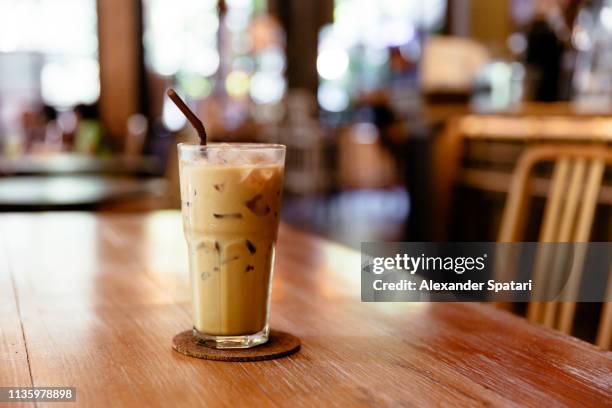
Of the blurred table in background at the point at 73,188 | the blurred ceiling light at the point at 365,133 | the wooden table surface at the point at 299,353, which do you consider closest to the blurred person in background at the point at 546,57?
the blurred table in background at the point at 73,188

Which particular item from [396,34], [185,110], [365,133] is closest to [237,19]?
[396,34]

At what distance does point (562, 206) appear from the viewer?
1404 millimetres

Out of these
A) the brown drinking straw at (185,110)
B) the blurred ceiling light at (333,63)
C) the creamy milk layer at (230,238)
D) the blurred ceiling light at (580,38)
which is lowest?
the creamy milk layer at (230,238)

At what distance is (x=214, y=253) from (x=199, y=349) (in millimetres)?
100

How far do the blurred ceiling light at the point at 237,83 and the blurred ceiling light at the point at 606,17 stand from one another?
6.93 metres

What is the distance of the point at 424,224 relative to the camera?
12.7 feet

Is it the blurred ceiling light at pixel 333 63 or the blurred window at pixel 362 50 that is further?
the blurred ceiling light at pixel 333 63

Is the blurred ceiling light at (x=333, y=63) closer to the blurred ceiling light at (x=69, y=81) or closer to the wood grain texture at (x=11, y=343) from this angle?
the blurred ceiling light at (x=69, y=81)

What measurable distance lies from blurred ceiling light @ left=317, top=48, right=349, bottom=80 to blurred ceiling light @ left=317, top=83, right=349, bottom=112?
143mm

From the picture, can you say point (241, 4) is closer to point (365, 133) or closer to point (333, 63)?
point (333, 63)

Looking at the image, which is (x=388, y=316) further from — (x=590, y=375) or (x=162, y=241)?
(x=162, y=241)

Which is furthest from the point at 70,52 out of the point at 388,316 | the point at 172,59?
the point at 388,316

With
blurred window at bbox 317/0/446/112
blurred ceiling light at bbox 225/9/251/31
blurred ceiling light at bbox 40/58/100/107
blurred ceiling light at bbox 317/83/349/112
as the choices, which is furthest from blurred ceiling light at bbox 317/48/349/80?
blurred ceiling light at bbox 40/58/100/107

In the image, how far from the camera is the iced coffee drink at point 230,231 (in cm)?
79
